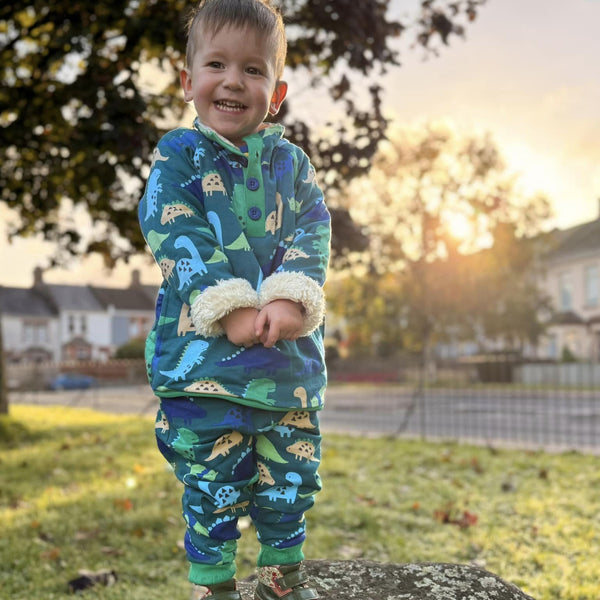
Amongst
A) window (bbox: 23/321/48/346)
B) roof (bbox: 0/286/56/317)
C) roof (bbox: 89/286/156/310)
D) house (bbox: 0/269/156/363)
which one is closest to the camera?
roof (bbox: 0/286/56/317)

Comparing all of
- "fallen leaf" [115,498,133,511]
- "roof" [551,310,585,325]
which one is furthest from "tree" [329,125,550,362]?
"fallen leaf" [115,498,133,511]

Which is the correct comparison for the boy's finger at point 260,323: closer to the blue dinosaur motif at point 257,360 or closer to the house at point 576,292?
the blue dinosaur motif at point 257,360

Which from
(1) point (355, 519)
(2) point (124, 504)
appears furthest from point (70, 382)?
(1) point (355, 519)

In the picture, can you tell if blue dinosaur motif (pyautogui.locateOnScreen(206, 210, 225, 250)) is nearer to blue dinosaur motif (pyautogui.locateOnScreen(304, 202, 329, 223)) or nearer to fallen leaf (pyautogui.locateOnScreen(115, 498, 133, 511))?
blue dinosaur motif (pyautogui.locateOnScreen(304, 202, 329, 223))

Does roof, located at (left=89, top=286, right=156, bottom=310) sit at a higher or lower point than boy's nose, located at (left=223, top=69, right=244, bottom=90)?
higher

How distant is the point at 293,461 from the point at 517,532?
9.87 ft

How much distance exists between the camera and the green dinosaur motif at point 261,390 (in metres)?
1.98

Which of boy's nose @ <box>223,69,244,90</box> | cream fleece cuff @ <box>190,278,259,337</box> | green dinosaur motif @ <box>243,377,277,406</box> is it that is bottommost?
green dinosaur motif @ <box>243,377,277,406</box>

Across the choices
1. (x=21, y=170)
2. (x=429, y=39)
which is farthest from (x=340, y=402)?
(x=429, y=39)

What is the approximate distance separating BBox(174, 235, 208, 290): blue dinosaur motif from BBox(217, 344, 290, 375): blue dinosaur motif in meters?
0.26

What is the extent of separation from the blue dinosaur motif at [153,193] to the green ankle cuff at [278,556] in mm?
1153

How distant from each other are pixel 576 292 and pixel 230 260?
46.9 m

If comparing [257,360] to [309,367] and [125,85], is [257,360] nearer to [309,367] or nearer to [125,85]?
[309,367]

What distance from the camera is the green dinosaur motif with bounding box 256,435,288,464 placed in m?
2.09
